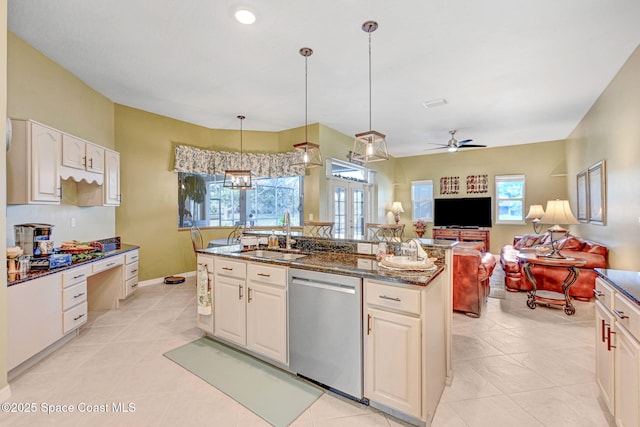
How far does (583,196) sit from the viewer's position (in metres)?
5.38

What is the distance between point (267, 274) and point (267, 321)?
1.32 ft

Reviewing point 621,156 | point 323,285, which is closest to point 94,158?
point 323,285

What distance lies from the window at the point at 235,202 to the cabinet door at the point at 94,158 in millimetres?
1735

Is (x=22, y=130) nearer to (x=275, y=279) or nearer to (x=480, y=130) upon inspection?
(x=275, y=279)

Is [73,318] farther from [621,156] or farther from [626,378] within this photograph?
[621,156]

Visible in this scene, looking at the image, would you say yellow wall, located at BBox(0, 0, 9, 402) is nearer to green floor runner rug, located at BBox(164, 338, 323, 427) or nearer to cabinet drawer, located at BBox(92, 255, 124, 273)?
green floor runner rug, located at BBox(164, 338, 323, 427)

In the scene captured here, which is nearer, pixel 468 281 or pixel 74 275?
pixel 74 275

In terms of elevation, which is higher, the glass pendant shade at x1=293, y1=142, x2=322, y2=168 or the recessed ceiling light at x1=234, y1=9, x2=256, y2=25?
the recessed ceiling light at x1=234, y1=9, x2=256, y2=25

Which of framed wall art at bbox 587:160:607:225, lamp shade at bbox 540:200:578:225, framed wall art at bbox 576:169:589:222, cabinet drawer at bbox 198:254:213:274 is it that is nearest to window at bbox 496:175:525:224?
framed wall art at bbox 576:169:589:222

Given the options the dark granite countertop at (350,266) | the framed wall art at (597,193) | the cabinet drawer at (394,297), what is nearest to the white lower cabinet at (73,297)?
the dark granite countertop at (350,266)

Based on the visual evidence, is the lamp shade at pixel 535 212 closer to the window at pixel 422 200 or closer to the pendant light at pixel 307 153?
the window at pixel 422 200

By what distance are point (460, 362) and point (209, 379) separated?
7.14ft

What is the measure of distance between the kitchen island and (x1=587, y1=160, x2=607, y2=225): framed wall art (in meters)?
3.68

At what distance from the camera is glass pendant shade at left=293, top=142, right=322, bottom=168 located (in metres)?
2.97
